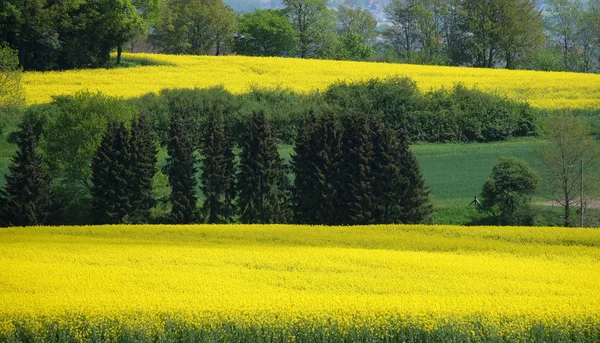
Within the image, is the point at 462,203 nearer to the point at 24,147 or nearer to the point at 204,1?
the point at 24,147

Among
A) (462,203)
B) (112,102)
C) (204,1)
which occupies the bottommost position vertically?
(462,203)

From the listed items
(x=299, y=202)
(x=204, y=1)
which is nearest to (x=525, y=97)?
(x=299, y=202)

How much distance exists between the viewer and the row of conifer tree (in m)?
48.0

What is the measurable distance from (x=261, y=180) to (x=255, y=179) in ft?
1.00

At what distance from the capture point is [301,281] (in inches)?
1093

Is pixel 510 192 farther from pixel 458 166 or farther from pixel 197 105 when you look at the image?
pixel 197 105

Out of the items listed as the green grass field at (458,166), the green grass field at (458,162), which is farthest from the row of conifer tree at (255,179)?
the green grass field at (458,162)

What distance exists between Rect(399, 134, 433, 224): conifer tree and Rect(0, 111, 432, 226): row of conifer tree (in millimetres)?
48

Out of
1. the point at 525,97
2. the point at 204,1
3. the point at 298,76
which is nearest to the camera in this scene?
the point at 525,97

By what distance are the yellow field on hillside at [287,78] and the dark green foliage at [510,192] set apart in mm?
21110

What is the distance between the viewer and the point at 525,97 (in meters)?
74.1

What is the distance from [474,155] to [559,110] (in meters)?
10.4

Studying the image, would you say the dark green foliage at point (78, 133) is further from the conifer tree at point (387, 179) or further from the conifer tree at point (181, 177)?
the conifer tree at point (387, 179)

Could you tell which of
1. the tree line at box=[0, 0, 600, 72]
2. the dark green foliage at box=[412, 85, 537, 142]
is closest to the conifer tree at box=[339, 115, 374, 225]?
the dark green foliage at box=[412, 85, 537, 142]
